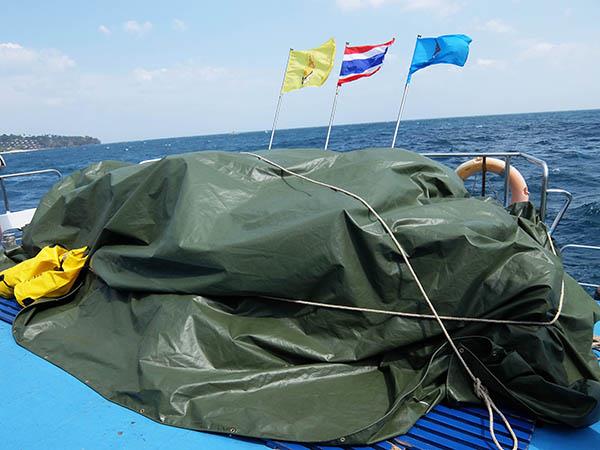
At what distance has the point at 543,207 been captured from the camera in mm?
Result: 3566

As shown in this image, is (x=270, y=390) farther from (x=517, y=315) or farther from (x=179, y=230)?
(x=517, y=315)

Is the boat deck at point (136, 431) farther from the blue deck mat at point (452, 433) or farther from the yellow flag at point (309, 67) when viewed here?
the yellow flag at point (309, 67)

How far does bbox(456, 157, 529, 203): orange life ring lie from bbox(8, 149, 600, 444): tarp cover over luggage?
1465mm

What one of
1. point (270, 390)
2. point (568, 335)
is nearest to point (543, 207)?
point (568, 335)

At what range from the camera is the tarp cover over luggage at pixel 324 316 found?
2.17 meters

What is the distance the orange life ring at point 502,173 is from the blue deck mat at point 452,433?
8.74 ft

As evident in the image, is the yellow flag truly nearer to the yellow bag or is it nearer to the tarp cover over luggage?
the tarp cover over luggage

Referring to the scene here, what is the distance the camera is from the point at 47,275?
3.33 m

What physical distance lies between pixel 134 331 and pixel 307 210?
1321mm

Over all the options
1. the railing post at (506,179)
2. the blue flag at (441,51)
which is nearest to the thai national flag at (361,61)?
the blue flag at (441,51)

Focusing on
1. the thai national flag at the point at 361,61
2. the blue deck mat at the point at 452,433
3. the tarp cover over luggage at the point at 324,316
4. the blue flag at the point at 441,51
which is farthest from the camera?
the thai national flag at the point at 361,61

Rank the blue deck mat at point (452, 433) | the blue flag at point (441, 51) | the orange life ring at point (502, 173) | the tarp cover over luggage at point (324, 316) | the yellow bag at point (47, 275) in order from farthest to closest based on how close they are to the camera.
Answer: the blue flag at point (441, 51), the orange life ring at point (502, 173), the yellow bag at point (47, 275), the tarp cover over luggage at point (324, 316), the blue deck mat at point (452, 433)

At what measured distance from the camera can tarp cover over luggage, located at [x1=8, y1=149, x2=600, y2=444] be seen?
7.13ft

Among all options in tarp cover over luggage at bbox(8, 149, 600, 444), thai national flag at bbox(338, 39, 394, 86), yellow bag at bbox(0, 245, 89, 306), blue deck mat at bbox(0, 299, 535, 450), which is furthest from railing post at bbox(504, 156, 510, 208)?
yellow bag at bbox(0, 245, 89, 306)
